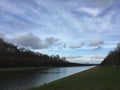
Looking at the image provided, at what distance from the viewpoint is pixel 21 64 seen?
146125 mm

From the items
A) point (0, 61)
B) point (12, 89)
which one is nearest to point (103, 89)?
point (12, 89)

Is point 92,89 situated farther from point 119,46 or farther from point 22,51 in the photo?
point 22,51

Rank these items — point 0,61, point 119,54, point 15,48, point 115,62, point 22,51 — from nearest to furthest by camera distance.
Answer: point 119,54 < point 115,62 < point 0,61 < point 15,48 < point 22,51

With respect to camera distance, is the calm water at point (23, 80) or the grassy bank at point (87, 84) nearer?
the grassy bank at point (87, 84)

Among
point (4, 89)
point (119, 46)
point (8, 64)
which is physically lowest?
point (4, 89)

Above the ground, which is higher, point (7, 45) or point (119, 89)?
point (7, 45)

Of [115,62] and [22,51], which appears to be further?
[22,51]

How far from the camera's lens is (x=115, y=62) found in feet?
350

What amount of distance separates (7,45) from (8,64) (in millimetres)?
48238

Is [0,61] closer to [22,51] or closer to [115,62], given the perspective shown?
[115,62]

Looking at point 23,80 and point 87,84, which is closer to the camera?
point 87,84

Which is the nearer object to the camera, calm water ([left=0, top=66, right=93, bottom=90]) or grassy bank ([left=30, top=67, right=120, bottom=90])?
grassy bank ([left=30, top=67, right=120, bottom=90])

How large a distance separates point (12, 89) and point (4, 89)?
3.03ft

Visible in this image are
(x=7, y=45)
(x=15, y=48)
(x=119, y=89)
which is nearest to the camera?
(x=119, y=89)
